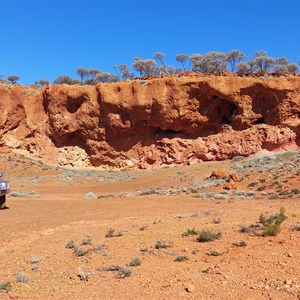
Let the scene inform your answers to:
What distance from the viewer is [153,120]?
125 feet

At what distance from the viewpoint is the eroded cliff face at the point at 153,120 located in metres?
34.8

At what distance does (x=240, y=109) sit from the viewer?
3544cm

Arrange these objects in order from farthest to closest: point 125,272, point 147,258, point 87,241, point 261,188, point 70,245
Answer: point 261,188 < point 87,241 < point 70,245 < point 147,258 < point 125,272

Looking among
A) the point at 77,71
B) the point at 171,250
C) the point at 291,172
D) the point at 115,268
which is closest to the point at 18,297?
the point at 115,268

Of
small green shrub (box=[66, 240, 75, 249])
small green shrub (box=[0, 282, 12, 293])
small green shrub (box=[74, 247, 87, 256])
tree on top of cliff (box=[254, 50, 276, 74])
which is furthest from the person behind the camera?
tree on top of cliff (box=[254, 50, 276, 74])

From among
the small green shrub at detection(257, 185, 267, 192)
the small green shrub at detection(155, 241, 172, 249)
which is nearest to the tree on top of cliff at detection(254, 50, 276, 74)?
the small green shrub at detection(257, 185, 267, 192)

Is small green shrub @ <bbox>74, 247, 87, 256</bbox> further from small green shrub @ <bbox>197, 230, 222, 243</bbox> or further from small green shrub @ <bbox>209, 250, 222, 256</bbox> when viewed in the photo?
small green shrub @ <bbox>209, 250, 222, 256</bbox>

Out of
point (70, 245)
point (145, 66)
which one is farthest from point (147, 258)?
point (145, 66)

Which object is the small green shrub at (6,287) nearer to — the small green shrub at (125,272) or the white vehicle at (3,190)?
the small green shrub at (125,272)

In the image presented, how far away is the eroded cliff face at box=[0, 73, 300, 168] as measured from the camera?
114 ft

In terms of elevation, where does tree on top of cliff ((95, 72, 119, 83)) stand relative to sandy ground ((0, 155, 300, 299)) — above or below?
above

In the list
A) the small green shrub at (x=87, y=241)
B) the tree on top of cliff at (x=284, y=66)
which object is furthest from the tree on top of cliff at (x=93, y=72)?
the small green shrub at (x=87, y=241)

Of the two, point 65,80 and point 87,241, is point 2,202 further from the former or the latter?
point 65,80

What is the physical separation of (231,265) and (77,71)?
5940cm
